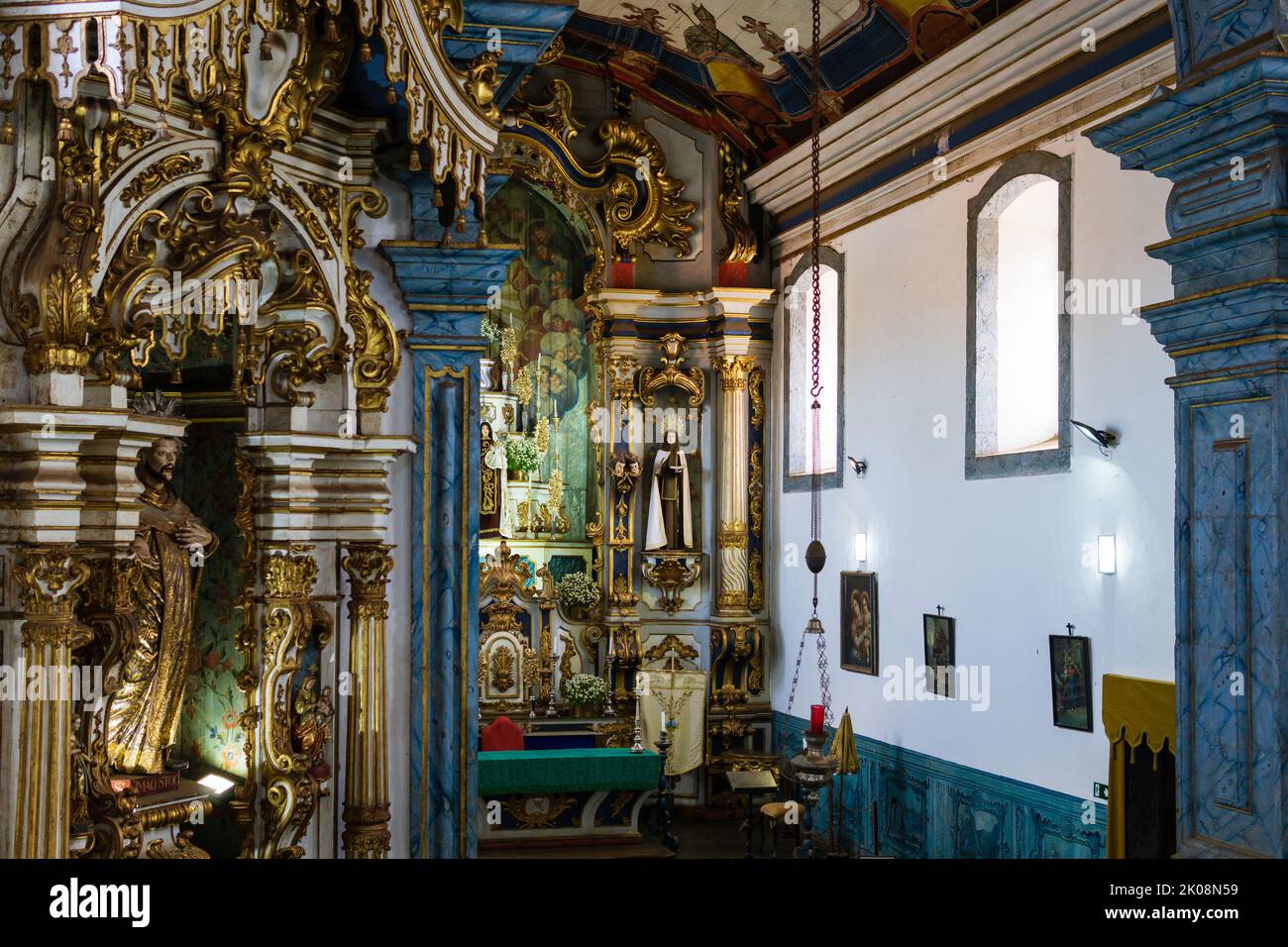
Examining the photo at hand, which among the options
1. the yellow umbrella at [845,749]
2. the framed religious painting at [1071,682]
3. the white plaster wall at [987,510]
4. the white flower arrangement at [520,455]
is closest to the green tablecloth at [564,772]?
the yellow umbrella at [845,749]

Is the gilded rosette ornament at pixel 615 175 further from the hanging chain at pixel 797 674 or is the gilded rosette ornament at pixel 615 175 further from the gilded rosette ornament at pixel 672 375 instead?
the hanging chain at pixel 797 674

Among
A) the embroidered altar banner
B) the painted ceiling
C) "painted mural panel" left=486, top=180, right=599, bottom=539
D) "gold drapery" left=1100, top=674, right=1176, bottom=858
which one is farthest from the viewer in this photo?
"painted mural panel" left=486, top=180, right=599, bottom=539

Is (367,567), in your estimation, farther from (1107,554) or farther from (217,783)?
(1107,554)

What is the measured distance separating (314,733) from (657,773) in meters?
6.31

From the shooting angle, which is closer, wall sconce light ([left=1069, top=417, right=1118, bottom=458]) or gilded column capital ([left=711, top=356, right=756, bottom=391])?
wall sconce light ([left=1069, top=417, right=1118, bottom=458])

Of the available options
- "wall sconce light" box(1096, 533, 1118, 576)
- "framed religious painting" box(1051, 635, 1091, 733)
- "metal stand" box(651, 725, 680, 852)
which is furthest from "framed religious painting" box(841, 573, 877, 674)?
"wall sconce light" box(1096, 533, 1118, 576)

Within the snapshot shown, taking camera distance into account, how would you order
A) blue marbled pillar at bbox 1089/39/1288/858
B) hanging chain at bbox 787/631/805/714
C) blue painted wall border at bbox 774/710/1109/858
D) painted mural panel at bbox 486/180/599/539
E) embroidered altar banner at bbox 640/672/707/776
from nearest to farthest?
blue marbled pillar at bbox 1089/39/1288/858, blue painted wall border at bbox 774/710/1109/858, hanging chain at bbox 787/631/805/714, embroidered altar banner at bbox 640/672/707/776, painted mural panel at bbox 486/180/599/539

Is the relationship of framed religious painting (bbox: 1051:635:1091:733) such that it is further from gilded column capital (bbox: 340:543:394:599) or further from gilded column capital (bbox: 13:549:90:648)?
gilded column capital (bbox: 13:549:90:648)

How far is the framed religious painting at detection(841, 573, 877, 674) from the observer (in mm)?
13445

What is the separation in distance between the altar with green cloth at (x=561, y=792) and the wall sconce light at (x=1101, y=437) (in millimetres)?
4433

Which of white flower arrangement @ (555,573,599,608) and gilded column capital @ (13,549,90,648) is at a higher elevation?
gilded column capital @ (13,549,90,648)

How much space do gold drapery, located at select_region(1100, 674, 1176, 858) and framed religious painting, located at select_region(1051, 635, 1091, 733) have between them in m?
0.35

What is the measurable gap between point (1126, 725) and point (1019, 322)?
11.6ft

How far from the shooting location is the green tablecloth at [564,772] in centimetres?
1170
